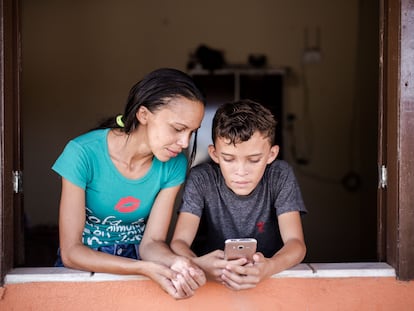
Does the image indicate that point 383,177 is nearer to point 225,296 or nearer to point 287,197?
point 287,197

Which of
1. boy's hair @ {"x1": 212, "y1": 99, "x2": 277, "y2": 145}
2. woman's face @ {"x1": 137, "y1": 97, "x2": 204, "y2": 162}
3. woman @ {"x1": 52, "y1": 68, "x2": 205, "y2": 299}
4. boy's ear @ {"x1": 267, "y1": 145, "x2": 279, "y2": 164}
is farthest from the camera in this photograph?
boy's ear @ {"x1": 267, "y1": 145, "x2": 279, "y2": 164}

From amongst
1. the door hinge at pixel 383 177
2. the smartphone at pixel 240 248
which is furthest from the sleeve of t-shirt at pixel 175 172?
the door hinge at pixel 383 177

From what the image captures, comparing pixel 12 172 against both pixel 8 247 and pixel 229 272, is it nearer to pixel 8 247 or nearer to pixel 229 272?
pixel 8 247

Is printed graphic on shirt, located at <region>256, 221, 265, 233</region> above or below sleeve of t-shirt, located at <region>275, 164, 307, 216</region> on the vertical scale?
below

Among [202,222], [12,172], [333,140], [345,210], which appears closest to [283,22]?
[333,140]

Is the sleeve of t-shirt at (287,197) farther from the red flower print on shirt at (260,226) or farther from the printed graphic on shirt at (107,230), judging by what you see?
the printed graphic on shirt at (107,230)

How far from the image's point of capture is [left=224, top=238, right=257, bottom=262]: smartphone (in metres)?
1.93

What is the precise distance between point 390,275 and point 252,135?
0.89m

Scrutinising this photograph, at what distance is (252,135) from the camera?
2391 millimetres

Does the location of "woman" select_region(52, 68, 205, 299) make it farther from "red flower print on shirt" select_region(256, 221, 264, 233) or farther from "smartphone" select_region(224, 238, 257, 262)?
"red flower print on shirt" select_region(256, 221, 264, 233)

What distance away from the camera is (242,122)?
2414mm

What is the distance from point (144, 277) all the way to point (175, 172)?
0.57 metres

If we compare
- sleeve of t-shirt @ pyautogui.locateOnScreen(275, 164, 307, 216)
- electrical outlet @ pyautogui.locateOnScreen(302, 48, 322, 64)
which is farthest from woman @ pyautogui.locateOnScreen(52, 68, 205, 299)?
electrical outlet @ pyautogui.locateOnScreen(302, 48, 322, 64)

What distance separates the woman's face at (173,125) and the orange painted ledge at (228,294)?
59 centimetres
